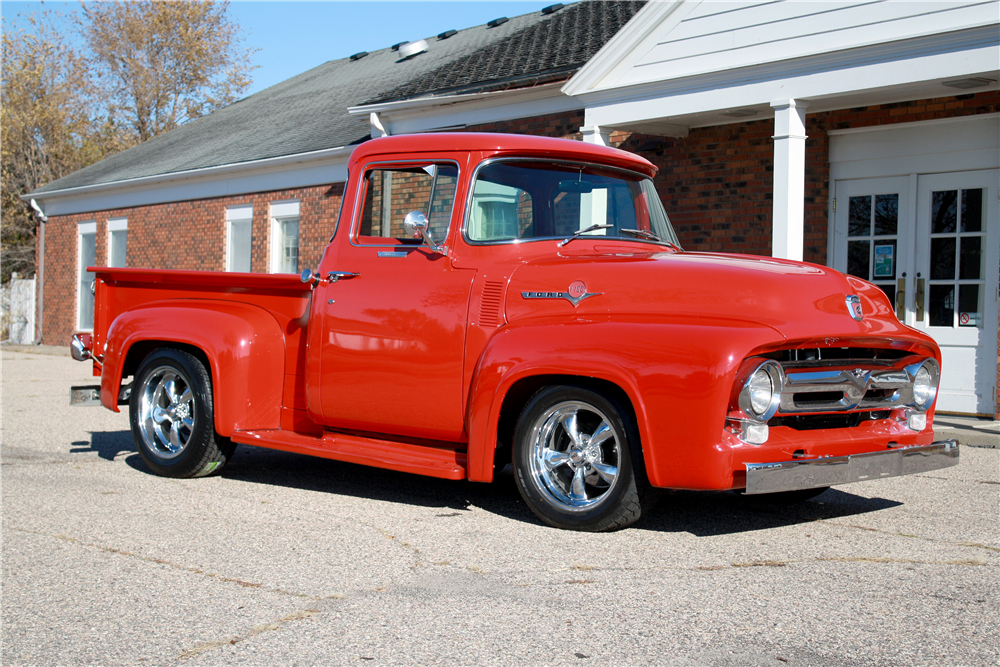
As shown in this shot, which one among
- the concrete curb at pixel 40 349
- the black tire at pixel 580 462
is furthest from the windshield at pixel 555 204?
the concrete curb at pixel 40 349

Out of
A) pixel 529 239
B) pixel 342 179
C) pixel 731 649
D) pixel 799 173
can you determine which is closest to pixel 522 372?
pixel 529 239

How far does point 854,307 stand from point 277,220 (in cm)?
1511

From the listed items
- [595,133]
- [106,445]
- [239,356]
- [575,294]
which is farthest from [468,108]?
[575,294]

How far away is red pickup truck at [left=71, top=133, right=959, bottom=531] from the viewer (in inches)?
173

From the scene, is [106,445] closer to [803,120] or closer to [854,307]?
[854,307]

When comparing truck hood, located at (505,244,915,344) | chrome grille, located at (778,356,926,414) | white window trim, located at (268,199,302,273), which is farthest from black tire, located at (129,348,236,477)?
white window trim, located at (268,199,302,273)

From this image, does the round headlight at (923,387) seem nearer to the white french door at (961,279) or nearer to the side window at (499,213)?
the side window at (499,213)

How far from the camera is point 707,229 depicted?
11.7 metres

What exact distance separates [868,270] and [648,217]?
5612 mm

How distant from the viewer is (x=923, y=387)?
200 inches

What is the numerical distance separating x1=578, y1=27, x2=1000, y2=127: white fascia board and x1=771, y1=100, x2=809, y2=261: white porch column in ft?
0.80

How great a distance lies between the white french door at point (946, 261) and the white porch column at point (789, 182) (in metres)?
1.36

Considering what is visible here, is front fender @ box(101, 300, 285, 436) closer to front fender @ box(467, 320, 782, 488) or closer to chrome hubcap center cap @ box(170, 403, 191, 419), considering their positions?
chrome hubcap center cap @ box(170, 403, 191, 419)

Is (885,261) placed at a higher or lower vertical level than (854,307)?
higher
